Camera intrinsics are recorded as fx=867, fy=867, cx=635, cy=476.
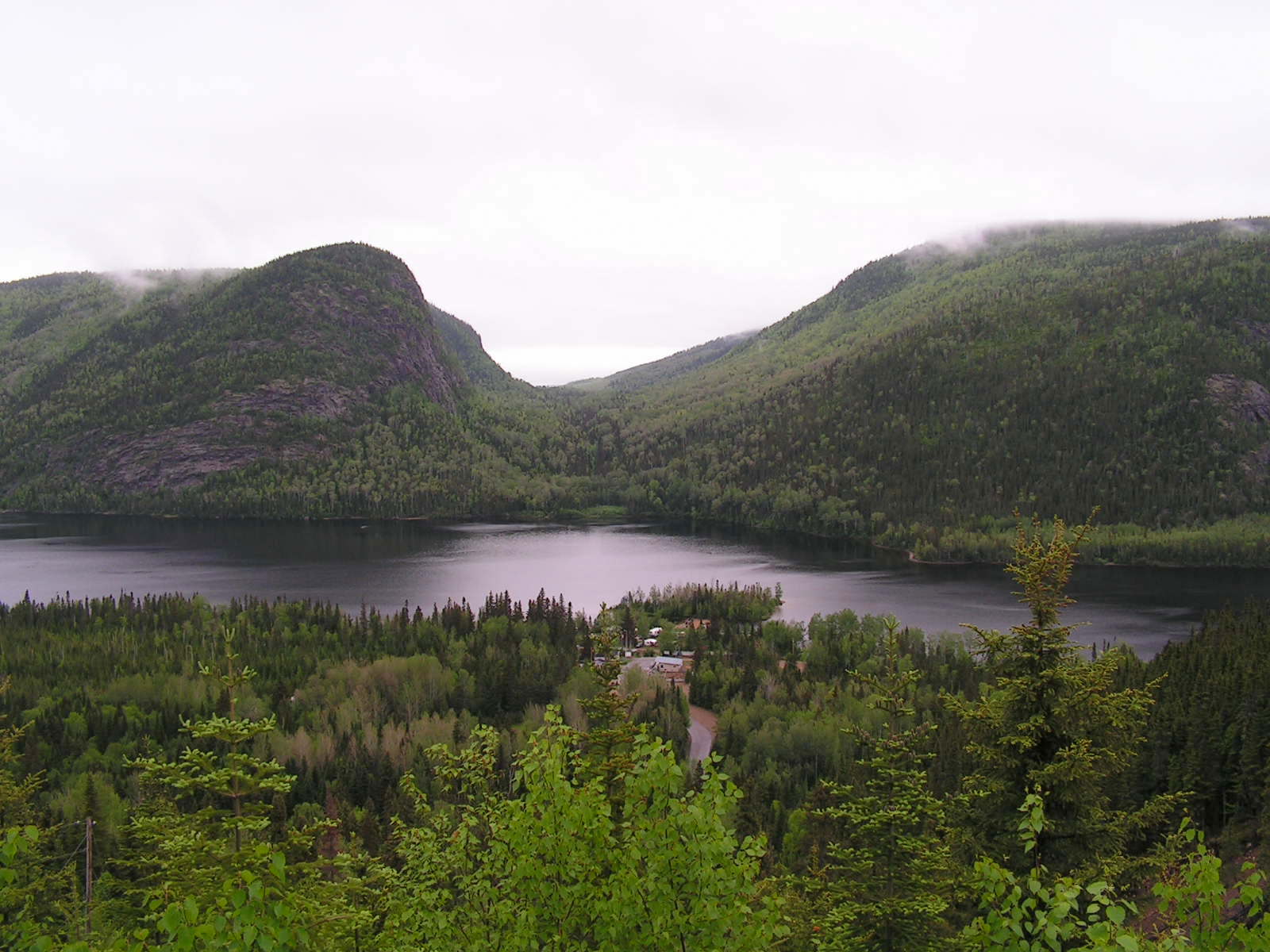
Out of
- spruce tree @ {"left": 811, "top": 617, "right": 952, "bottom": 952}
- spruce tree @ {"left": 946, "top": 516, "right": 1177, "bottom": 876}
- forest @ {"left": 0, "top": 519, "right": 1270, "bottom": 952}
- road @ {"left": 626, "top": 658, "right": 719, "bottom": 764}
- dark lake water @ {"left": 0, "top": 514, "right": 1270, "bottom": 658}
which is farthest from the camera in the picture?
dark lake water @ {"left": 0, "top": 514, "right": 1270, "bottom": 658}

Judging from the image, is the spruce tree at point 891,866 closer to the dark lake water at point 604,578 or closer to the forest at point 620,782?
the forest at point 620,782

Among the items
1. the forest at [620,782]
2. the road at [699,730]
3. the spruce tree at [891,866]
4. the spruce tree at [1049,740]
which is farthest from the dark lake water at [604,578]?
the spruce tree at [891,866]

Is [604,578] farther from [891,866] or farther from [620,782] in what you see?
[891,866]

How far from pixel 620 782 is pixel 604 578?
136733mm

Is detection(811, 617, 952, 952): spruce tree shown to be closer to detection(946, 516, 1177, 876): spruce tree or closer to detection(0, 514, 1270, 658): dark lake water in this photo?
detection(946, 516, 1177, 876): spruce tree

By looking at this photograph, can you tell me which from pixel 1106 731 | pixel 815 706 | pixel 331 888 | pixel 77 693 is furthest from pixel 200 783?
pixel 77 693

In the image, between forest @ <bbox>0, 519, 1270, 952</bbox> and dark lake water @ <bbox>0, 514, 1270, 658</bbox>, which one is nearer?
forest @ <bbox>0, 519, 1270, 952</bbox>

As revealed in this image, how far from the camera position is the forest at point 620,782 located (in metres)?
11.4

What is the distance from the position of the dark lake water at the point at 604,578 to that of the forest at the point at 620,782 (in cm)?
1571

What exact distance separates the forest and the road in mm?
1653

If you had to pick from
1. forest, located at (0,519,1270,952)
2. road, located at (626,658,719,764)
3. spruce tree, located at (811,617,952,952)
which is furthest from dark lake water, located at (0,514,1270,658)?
spruce tree, located at (811,617,952,952)

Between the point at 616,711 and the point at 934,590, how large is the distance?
133m

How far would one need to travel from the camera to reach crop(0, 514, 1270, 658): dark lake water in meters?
128

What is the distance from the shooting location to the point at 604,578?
15725 cm
